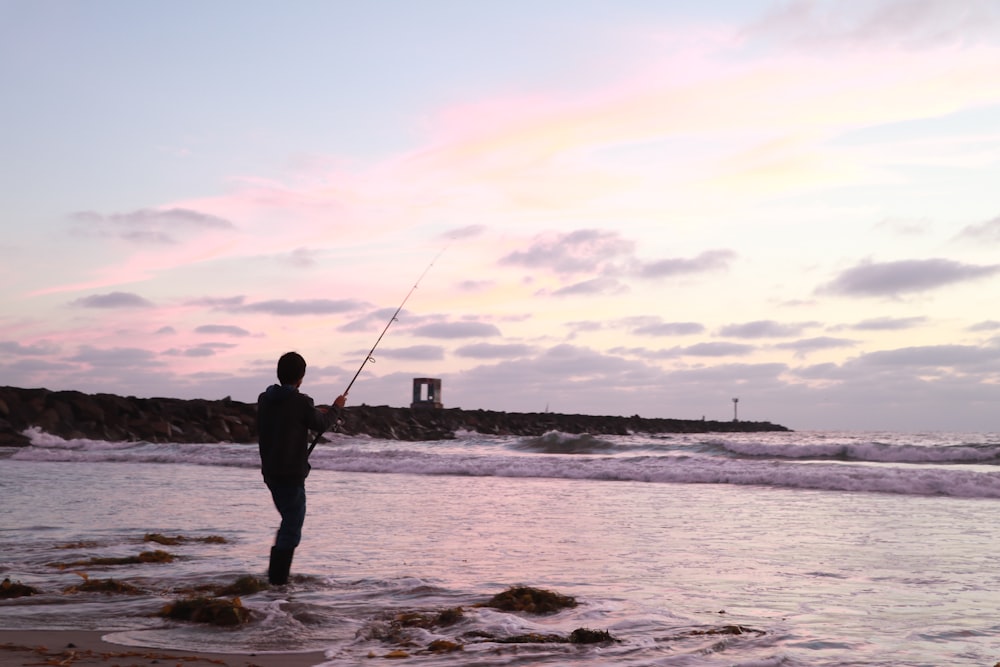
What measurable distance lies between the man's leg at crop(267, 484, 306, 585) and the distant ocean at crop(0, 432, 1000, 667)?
0.22 m

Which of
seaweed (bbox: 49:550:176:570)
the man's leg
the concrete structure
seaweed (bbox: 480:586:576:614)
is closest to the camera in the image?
seaweed (bbox: 480:586:576:614)

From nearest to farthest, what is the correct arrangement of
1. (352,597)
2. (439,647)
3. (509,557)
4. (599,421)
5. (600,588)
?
(439,647) → (352,597) → (600,588) → (509,557) → (599,421)

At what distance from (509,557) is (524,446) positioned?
80.2 ft

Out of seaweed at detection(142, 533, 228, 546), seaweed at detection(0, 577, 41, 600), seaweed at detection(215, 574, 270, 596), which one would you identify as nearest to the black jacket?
seaweed at detection(215, 574, 270, 596)

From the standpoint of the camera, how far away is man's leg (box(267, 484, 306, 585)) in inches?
225

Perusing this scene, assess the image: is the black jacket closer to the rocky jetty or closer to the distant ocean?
the distant ocean

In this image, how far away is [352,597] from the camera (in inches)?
212

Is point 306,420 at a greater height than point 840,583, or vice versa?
point 306,420

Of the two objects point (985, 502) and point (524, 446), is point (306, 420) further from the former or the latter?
point (524, 446)

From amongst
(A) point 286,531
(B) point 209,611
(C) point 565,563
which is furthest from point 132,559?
(C) point 565,563

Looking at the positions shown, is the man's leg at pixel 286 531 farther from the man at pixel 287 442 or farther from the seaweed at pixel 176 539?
the seaweed at pixel 176 539

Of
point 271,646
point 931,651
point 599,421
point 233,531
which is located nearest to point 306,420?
point 271,646

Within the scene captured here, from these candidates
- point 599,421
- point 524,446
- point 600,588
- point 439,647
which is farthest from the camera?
point 599,421

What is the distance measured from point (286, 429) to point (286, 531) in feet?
2.15
